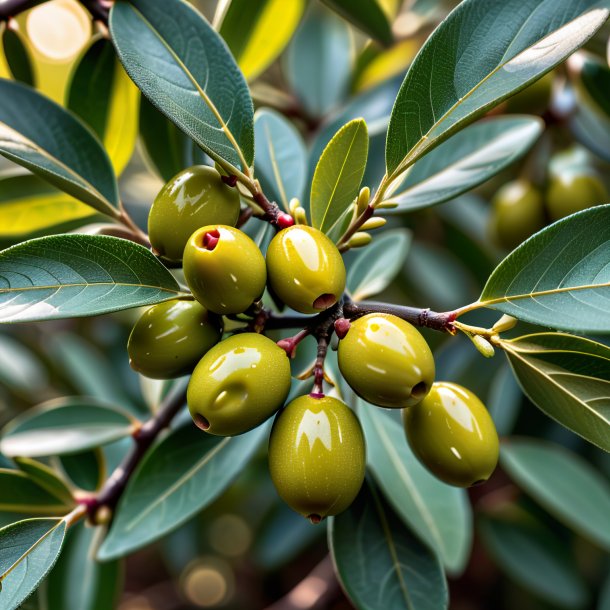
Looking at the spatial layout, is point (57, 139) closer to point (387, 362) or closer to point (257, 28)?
point (257, 28)

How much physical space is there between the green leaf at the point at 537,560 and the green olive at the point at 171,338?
1.29m

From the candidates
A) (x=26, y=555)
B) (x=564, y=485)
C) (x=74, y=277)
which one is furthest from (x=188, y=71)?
(x=564, y=485)

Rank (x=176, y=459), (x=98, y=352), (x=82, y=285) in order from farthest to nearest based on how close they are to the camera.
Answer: (x=98, y=352)
(x=176, y=459)
(x=82, y=285)

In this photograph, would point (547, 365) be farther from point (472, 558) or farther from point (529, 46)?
point (472, 558)

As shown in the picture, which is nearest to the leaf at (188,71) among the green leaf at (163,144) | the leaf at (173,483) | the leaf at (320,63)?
the green leaf at (163,144)

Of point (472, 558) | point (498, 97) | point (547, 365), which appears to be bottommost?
point (472, 558)

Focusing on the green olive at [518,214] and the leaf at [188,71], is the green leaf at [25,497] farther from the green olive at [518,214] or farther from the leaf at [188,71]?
the green olive at [518,214]

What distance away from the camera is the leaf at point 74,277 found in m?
0.69

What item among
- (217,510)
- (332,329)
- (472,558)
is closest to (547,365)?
(332,329)

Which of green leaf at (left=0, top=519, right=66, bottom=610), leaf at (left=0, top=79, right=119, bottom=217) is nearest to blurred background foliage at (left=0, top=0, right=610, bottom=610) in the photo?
leaf at (left=0, top=79, right=119, bottom=217)

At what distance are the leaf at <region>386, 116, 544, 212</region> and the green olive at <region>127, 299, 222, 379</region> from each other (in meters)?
0.43

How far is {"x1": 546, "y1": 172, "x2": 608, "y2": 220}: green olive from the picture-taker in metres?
1.47

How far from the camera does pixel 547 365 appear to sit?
77cm

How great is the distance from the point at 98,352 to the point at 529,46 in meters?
1.57
